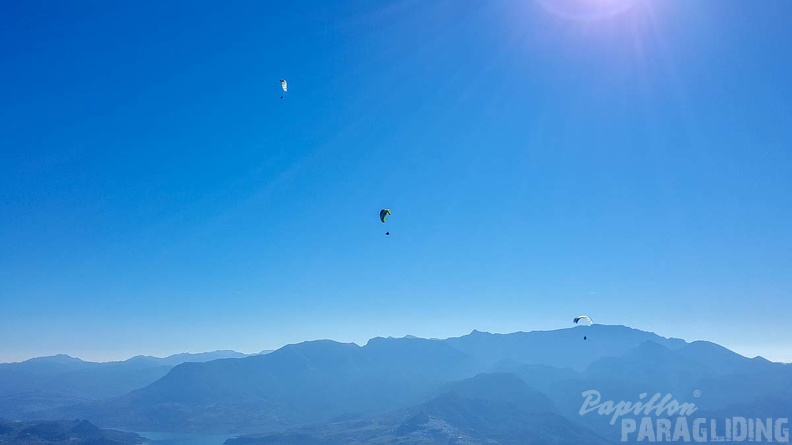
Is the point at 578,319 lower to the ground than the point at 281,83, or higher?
lower

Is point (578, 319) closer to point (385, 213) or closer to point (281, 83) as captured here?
point (385, 213)

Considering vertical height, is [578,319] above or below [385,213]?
below

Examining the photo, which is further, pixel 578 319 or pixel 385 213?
pixel 578 319

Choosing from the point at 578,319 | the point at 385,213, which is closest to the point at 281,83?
the point at 385,213

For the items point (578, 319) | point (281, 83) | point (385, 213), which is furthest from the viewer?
point (578, 319)

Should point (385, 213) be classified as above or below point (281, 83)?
below

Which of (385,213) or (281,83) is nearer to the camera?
(281,83)

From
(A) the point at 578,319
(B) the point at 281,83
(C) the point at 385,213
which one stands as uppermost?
(B) the point at 281,83

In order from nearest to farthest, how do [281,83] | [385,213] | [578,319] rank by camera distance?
1. [281,83]
2. [385,213]
3. [578,319]
